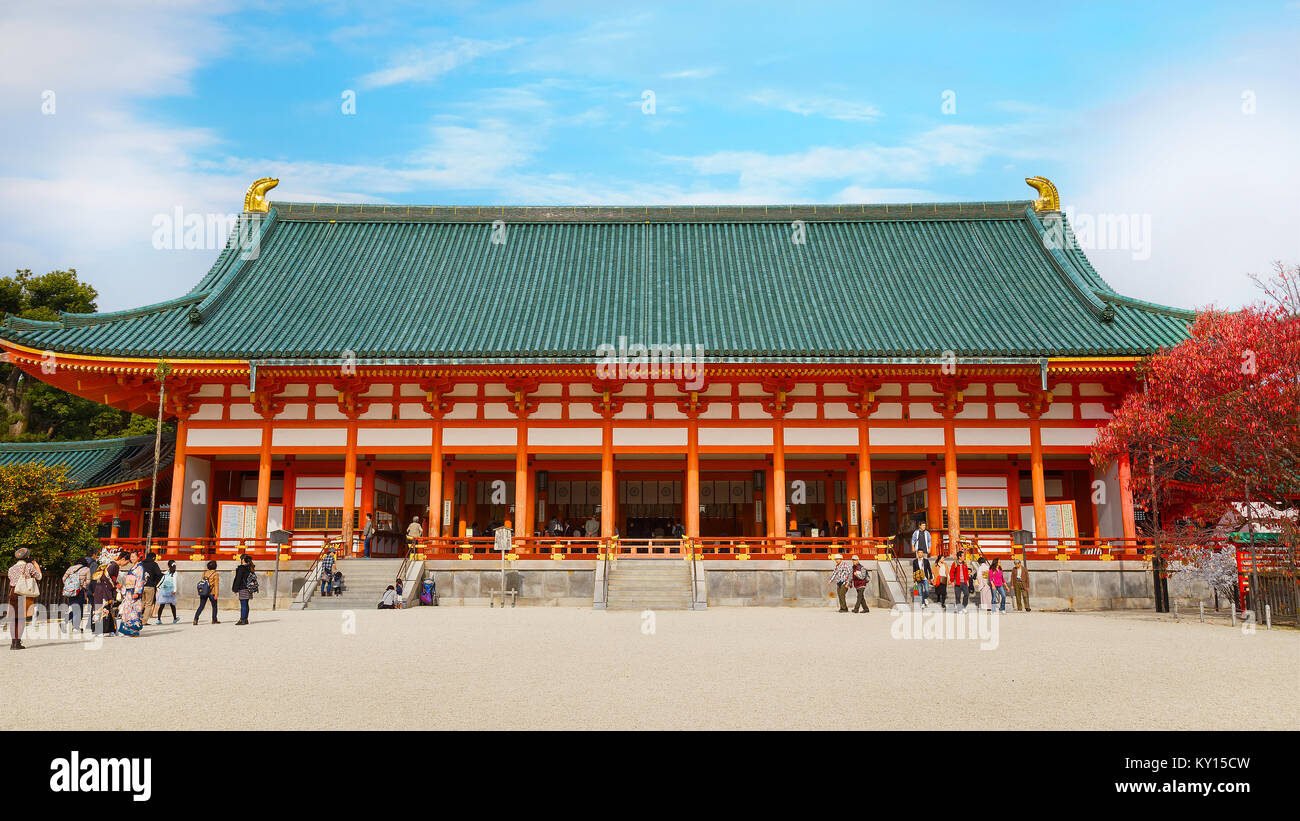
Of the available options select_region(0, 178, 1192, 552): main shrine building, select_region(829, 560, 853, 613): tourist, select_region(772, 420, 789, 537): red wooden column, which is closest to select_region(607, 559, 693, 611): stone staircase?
→ select_region(0, 178, 1192, 552): main shrine building

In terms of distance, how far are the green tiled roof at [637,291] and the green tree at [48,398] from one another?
19.1 m

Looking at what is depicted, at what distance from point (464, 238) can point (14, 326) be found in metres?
13.0

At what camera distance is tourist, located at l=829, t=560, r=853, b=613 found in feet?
62.8

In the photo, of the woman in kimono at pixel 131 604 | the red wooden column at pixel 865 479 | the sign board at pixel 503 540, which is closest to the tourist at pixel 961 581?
the red wooden column at pixel 865 479

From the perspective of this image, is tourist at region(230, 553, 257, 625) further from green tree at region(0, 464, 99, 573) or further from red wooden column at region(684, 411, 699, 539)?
red wooden column at region(684, 411, 699, 539)

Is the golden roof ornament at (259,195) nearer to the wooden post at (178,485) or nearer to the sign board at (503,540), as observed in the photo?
the wooden post at (178,485)

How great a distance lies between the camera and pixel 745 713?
8.14 meters

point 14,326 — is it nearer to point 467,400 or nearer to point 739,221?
point 467,400

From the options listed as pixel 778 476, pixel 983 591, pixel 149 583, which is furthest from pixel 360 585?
pixel 983 591

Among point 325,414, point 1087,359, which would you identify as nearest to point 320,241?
point 325,414

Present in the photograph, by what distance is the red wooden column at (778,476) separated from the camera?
77.1 feet

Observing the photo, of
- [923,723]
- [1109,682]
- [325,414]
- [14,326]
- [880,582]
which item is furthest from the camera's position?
[325,414]

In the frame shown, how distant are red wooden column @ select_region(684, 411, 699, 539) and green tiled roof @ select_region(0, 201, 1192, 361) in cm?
237

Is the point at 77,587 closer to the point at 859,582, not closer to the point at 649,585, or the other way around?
the point at 649,585
